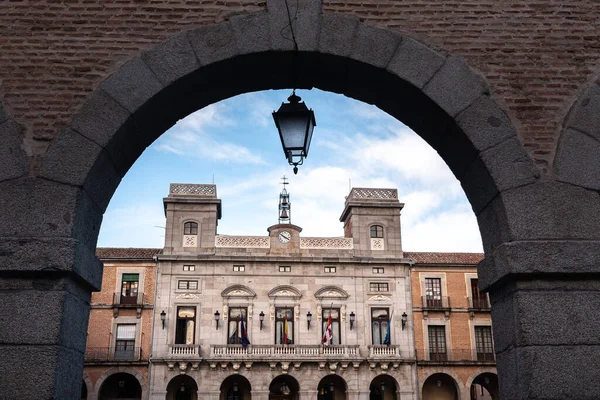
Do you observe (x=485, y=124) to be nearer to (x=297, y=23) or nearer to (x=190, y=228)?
(x=297, y=23)

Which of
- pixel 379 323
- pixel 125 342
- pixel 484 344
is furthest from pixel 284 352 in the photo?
pixel 484 344

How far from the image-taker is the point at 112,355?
29906 mm

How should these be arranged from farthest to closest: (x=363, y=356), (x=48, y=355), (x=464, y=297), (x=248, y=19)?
1. (x=464, y=297)
2. (x=363, y=356)
3. (x=248, y=19)
4. (x=48, y=355)

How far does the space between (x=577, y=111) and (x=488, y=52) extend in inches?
32.6

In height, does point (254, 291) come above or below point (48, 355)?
above

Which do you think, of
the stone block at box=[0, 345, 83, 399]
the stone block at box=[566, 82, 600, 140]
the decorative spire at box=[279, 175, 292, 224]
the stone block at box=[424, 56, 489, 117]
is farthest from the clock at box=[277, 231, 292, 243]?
the stone block at box=[0, 345, 83, 399]

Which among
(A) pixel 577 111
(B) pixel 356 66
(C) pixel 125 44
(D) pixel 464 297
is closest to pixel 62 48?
(C) pixel 125 44

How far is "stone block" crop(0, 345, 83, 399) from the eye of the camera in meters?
3.96

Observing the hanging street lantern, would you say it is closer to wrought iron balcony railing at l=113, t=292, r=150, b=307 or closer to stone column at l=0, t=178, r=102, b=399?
stone column at l=0, t=178, r=102, b=399

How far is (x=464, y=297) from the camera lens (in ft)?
106

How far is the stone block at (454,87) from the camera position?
15.5ft

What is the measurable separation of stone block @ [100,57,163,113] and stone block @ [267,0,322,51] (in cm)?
101

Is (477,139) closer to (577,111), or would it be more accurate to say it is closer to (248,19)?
(577,111)

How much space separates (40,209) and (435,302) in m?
29.6
